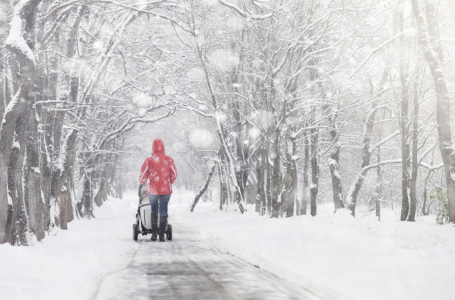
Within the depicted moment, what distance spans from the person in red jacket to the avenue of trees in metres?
2.20

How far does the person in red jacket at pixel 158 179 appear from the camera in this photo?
10.8m

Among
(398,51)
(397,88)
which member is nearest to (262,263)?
(398,51)

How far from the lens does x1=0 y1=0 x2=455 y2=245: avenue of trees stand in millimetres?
9133

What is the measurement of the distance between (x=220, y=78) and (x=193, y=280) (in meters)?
17.1

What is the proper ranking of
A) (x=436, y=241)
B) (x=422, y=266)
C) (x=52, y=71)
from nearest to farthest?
(x=422, y=266) → (x=436, y=241) → (x=52, y=71)

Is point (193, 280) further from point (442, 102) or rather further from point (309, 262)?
point (442, 102)

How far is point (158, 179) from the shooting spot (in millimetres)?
10844

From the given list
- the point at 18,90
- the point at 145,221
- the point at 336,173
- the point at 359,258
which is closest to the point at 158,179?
the point at 145,221

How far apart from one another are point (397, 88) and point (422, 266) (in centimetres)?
1735

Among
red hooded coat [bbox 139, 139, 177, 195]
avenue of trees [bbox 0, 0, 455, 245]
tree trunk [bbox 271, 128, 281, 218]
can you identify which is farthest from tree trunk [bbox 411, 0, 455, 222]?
red hooded coat [bbox 139, 139, 177, 195]

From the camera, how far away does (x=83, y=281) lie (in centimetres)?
597

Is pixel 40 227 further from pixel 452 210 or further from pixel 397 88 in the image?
pixel 397 88

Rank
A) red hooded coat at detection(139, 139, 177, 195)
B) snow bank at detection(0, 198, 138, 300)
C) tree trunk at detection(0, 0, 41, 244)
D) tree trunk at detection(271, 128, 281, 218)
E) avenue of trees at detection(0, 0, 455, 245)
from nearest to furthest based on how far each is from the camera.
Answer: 1. snow bank at detection(0, 198, 138, 300)
2. tree trunk at detection(0, 0, 41, 244)
3. avenue of trees at detection(0, 0, 455, 245)
4. red hooded coat at detection(139, 139, 177, 195)
5. tree trunk at detection(271, 128, 281, 218)

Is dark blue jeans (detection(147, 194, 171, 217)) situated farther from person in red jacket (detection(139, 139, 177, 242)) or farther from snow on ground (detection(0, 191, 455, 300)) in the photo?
snow on ground (detection(0, 191, 455, 300))
